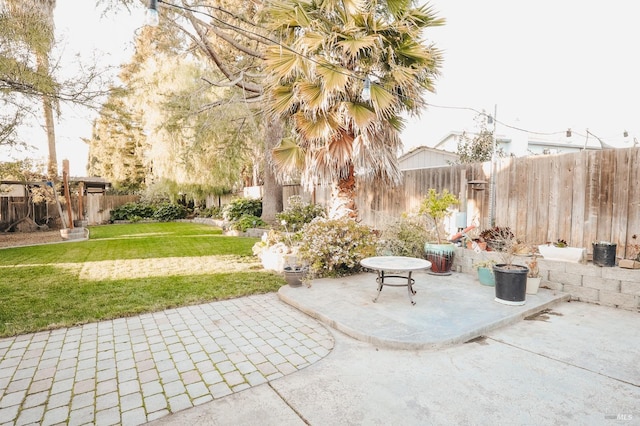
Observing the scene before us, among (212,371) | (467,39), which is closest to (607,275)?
(212,371)

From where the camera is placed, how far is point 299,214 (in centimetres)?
927

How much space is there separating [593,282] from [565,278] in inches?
13.1

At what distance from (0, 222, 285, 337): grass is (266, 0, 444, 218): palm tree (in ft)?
8.82

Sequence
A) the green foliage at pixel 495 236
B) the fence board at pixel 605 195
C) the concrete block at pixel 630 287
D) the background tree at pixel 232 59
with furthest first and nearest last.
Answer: the background tree at pixel 232 59 < the green foliage at pixel 495 236 < the fence board at pixel 605 195 < the concrete block at pixel 630 287

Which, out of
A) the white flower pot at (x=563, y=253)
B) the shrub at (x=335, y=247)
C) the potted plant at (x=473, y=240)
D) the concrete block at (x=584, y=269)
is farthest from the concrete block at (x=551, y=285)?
the shrub at (x=335, y=247)

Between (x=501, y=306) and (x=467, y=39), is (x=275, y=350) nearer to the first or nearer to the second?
(x=501, y=306)

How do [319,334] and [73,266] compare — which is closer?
[319,334]

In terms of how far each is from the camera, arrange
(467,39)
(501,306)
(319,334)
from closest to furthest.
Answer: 1. (319,334)
2. (501,306)
3. (467,39)

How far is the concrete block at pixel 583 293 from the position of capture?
4484 millimetres

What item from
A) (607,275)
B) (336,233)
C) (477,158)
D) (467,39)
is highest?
(467,39)

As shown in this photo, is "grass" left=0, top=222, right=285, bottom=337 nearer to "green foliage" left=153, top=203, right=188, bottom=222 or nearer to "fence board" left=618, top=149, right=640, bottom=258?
"fence board" left=618, top=149, right=640, bottom=258

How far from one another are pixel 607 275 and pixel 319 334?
12.6 feet

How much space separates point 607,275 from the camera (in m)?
4.38

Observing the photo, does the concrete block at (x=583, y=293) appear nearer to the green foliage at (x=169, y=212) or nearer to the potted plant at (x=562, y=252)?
the potted plant at (x=562, y=252)
